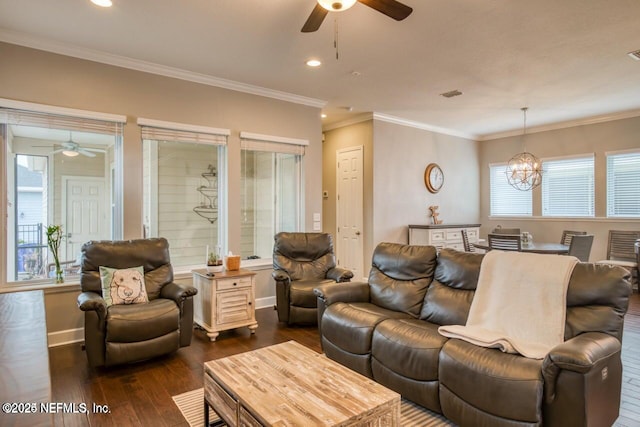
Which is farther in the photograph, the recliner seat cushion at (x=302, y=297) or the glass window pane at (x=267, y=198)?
the glass window pane at (x=267, y=198)

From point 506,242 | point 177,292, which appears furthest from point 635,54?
point 177,292

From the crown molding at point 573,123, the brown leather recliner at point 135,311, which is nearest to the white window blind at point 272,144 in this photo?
the brown leather recliner at point 135,311

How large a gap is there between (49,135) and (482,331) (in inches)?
174

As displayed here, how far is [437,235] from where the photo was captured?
639cm

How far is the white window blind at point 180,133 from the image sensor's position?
4.07 meters

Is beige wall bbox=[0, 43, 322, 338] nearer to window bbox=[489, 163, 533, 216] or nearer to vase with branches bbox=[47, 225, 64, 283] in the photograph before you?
vase with branches bbox=[47, 225, 64, 283]

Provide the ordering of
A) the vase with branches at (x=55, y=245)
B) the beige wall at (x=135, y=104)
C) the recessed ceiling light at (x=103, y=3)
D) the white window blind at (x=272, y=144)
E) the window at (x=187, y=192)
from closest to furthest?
the recessed ceiling light at (x=103, y=3) < the beige wall at (x=135, y=104) < the vase with branches at (x=55, y=245) < the window at (x=187, y=192) < the white window blind at (x=272, y=144)

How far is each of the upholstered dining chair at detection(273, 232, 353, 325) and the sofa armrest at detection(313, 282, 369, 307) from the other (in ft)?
2.69

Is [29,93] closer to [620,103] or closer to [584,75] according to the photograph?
[584,75]

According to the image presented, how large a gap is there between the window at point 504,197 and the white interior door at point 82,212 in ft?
23.9

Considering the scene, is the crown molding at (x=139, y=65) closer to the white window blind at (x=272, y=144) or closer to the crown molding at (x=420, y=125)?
the white window blind at (x=272, y=144)


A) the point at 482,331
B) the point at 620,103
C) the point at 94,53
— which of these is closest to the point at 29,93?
the point at 94,53

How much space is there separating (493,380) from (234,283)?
2663mm

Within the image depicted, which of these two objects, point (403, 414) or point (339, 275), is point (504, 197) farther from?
point (403, 414)
